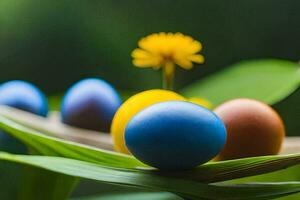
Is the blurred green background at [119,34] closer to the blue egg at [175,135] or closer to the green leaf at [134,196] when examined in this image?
the green leaf at [134,196]

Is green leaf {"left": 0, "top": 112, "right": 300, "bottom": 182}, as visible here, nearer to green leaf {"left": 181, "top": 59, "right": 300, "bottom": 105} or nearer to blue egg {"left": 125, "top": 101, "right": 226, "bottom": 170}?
blue egg {"left": 125, "top": 101, "right": 226, "bottom": 170}

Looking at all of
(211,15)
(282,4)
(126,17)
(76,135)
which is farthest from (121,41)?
(76,135)

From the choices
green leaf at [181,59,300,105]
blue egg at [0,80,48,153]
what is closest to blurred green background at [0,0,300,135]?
green leaf at [181,59,300,105]

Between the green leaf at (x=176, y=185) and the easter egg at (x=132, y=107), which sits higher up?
the easter egg at (x=132, y=107)

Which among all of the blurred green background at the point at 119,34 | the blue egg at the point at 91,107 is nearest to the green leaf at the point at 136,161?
the blue egg at the point at 91,107

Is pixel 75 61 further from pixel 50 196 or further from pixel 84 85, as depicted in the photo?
pixel 50 196

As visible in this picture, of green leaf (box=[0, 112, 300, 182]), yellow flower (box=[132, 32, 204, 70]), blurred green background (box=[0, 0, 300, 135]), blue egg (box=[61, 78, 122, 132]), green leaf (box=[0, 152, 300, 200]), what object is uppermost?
blurred green background (box=[0, 0, 300, 135])
